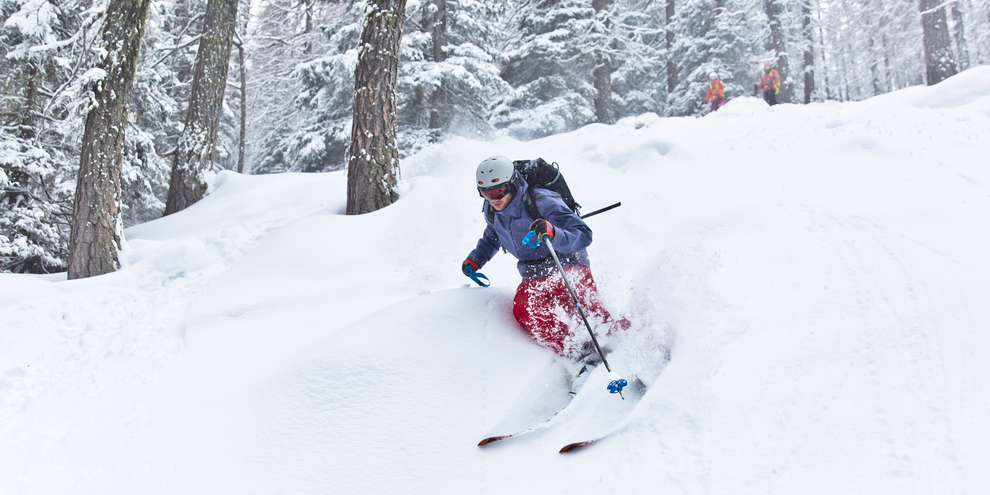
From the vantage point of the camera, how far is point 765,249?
15.0 ft

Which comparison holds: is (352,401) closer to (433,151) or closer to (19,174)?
(433,151)

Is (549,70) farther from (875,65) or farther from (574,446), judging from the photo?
(875,65)

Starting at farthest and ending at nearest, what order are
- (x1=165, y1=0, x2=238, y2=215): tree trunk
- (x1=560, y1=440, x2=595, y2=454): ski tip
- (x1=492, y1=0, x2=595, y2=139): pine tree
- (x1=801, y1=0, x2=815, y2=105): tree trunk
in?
(x1=801, y1=0, x2=815, y2=105): tree trunk < (x1=492, y1=0, x2=595, y2=139): pine tree < (x1=165, y1=0, x2=238, y2=215): tree trunk < (x1=560, y1=440, x2=595, y2=454): ski tip

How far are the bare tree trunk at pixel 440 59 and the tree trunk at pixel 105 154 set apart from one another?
813 centimetres

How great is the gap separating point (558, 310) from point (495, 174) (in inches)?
44.8

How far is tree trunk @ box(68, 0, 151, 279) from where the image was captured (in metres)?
5.91

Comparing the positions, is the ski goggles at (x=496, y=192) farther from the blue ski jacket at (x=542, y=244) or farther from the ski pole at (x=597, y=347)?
the ski pole at (x=597, y=347)

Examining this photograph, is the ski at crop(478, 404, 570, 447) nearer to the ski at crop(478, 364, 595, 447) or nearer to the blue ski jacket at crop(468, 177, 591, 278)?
the ski at crop(478, 364, 595, 447)

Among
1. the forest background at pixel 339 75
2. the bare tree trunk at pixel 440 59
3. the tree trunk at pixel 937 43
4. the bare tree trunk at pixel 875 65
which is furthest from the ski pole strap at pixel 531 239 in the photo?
the bare tree trunk at pixel 875 65

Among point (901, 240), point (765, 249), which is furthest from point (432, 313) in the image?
point (901, 240)

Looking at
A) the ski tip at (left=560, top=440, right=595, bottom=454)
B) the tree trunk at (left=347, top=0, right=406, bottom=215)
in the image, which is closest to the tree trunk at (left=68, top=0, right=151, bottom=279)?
the tree trunk at (left=347, top=0, right=406, bottom=215)

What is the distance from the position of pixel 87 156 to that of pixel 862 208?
28.9ft

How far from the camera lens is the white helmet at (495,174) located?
3680 mm

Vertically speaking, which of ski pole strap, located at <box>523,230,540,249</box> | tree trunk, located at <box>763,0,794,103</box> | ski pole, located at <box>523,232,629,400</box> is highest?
tree trunk, located at <box>763,0,794,103</box>
